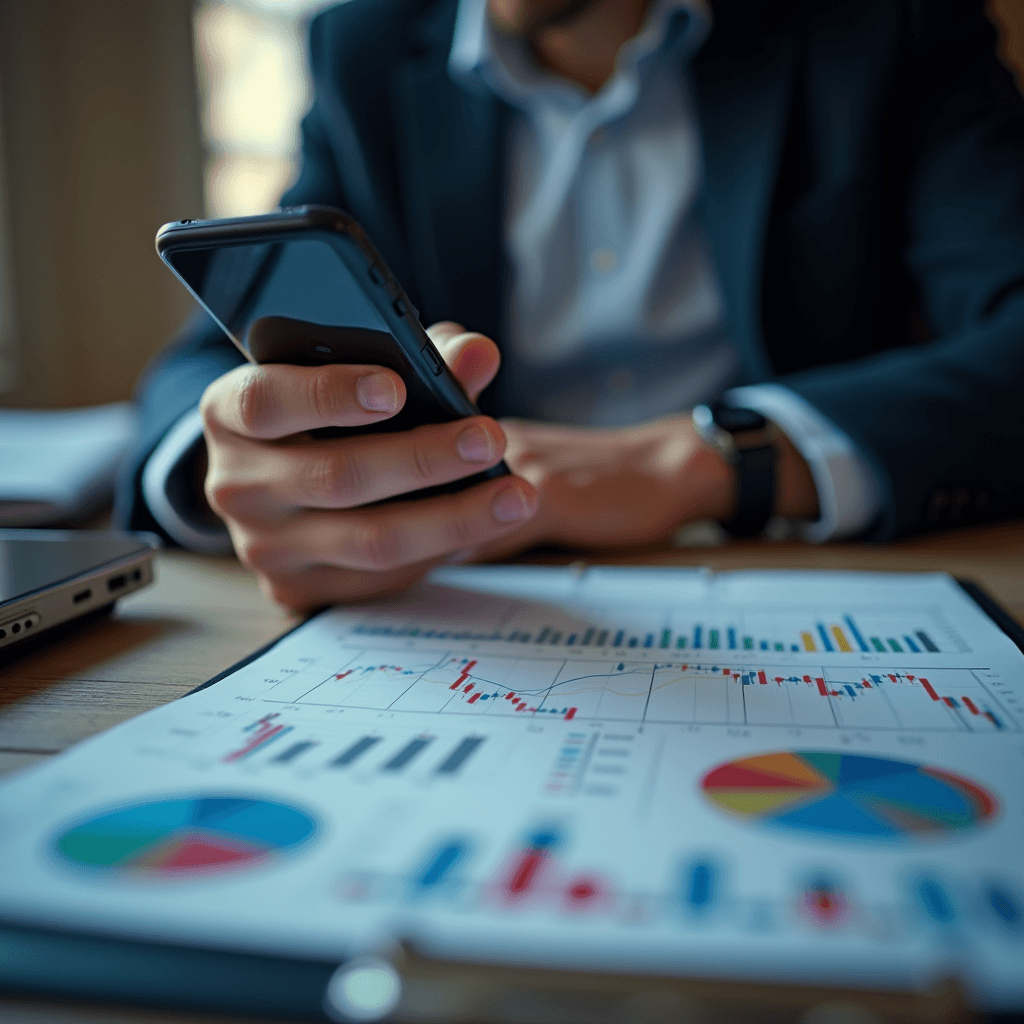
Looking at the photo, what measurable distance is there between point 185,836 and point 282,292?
22 cm

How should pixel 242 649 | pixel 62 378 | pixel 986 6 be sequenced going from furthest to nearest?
pixel 62 378 < pixel 986 6 < pixel 242 649

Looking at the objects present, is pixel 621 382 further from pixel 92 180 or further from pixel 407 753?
pixel 92 180

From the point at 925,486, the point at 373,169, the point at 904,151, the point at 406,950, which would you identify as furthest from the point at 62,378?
the point at 406,950

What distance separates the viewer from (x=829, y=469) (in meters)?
0.63

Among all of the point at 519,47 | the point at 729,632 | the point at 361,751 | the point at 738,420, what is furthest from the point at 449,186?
the point at 361,751

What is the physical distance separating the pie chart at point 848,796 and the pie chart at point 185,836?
123 mm

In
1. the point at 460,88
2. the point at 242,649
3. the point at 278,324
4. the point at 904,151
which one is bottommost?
the point at 242,649

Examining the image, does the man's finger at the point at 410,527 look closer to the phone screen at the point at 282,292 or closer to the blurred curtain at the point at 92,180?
the phone screen at the point at 282,292

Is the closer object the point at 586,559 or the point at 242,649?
the point at 242,649

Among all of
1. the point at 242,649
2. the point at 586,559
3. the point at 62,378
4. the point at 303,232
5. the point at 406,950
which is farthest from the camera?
the point at 62,378

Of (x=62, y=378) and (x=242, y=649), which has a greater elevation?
(x=62, y=378)

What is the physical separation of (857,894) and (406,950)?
10 centimetres

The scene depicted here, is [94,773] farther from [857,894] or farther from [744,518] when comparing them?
[744,518]

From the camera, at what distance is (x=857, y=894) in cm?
19
